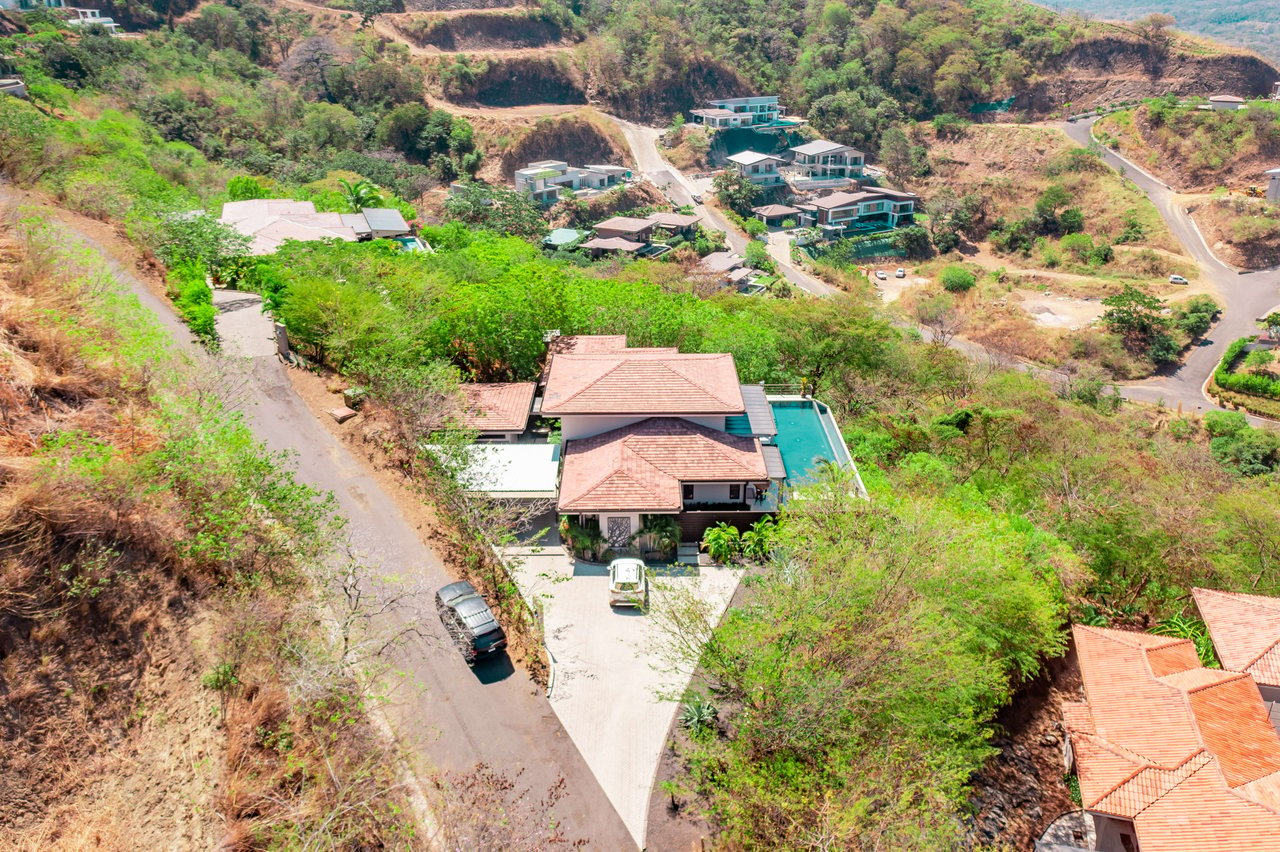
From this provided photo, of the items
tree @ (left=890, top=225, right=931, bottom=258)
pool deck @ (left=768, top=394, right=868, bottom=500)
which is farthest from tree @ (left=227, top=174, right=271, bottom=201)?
tree @ (left=890, top=225, right=931, bottom=258)

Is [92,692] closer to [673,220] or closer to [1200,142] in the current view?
[673,220]

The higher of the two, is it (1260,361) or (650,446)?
(650,446)

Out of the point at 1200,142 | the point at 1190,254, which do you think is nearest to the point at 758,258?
the point at 1190,254

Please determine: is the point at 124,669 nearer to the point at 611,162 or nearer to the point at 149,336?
the point at 149,336

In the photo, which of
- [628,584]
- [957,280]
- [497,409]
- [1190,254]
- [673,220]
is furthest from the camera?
[673,220]

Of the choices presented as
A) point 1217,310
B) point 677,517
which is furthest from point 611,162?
point 677,517

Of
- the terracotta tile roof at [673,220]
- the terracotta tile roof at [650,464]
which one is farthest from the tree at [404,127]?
the terracotta tile roof at [650,464]

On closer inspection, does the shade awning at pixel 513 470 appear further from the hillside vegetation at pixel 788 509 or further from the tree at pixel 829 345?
the tree at pixel 829 345
